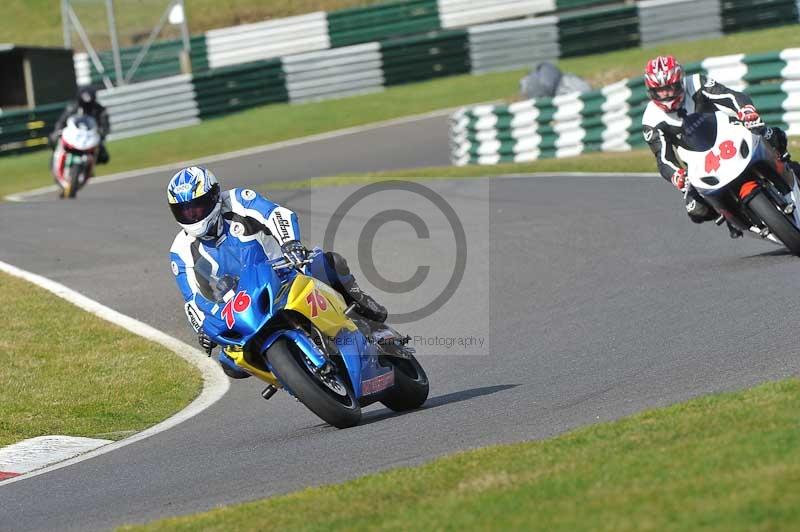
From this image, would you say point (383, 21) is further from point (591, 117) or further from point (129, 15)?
point (591, 117)

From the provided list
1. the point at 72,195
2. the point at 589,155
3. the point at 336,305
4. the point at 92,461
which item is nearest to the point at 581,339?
the point at 336,305

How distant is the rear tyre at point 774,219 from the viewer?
1042 centimetres

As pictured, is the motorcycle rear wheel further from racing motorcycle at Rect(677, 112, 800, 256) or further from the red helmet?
racing motorcycle at Rect(677, 112, 800, 256)

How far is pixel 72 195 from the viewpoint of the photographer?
22.8 m

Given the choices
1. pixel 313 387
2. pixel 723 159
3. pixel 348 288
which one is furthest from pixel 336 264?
pixel 723 159

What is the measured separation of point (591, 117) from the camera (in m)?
21.8

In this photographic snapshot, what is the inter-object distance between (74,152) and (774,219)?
1476 centimetres

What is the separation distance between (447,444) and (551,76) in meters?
18.8

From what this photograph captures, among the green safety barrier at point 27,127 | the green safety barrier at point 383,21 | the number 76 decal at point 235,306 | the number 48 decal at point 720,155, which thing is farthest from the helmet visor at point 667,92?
the green safety barrier at point 383,21

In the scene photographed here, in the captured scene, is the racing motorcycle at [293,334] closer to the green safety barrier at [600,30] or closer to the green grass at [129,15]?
the green safety barrier at [600,30]

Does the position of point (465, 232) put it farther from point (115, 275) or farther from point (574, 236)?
point (115, 275)

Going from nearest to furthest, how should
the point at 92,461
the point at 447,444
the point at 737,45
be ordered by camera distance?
1. the point at 447,444
2. the point at 92,461
3. the point at 737,45

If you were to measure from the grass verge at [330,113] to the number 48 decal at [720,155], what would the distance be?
16.8m

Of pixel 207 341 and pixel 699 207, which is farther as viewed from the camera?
pixel 699 207
